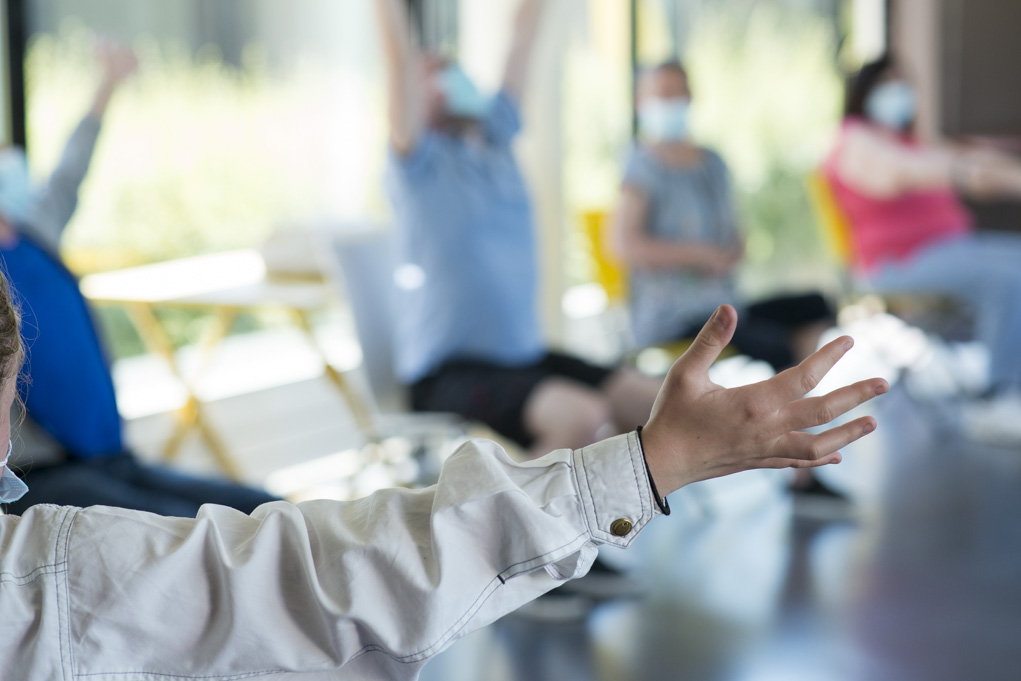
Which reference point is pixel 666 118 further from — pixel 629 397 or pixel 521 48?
pixel 629 397

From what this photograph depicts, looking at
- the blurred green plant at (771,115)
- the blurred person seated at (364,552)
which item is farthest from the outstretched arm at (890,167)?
the blurred person seated at (364,552)

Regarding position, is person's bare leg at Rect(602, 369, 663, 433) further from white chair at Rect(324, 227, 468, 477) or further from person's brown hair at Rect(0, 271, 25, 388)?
person's brown hair at Rect(0, 271, 25, 388)

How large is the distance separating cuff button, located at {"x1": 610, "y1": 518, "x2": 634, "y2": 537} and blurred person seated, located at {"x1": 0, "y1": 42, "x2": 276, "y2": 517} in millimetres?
1009

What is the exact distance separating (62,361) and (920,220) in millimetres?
3733

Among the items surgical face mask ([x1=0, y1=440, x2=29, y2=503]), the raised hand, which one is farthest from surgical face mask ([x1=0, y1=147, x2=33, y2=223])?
surgical face mask ([x1=0, y1=440, x2=29, y2=503])

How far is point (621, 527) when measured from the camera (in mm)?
850

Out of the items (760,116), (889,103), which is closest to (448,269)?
(889,103)

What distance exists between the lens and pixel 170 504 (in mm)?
1700

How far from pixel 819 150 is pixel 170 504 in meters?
5.36

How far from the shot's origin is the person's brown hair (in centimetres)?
79

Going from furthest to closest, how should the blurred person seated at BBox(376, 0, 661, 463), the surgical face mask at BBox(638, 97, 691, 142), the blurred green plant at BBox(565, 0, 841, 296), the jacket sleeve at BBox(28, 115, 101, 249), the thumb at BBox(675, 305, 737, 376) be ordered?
the blurred green plant at BBox(565, 0, 841, 296), the surgical face mask at BBox(638, 97, 691, 142), the blurred person seated at BBox(376, 0, 661, 463), the jacket sleeve at BBox(28, 115, 101, 249), the thumb at BBox(675, 305, 737, 376)

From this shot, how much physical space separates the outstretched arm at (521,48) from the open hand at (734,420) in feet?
7.61

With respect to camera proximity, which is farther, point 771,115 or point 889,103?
point 771,115

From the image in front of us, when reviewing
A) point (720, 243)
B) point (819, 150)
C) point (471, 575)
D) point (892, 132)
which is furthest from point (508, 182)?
point (819, 150)
